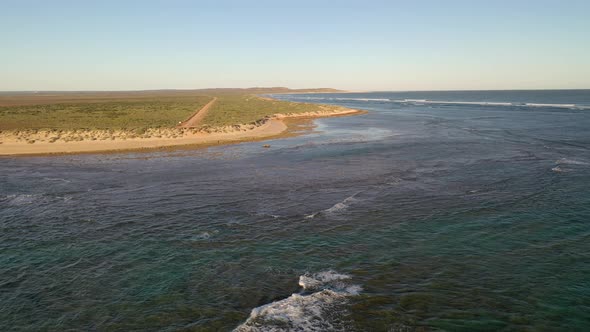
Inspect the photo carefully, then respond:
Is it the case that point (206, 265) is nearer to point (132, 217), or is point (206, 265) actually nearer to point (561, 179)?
point (132, 217)

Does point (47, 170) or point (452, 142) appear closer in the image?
point (47, 170)

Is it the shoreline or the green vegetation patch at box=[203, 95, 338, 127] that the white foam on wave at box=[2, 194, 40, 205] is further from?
the green vegetation patch at box=[203, 95, 338, 127]

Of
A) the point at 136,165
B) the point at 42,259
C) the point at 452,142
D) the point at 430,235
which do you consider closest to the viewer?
the point at 42,259

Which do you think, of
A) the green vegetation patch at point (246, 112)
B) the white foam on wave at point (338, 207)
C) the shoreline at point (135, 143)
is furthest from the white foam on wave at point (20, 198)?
the green vegetation patch at point (246, 112)

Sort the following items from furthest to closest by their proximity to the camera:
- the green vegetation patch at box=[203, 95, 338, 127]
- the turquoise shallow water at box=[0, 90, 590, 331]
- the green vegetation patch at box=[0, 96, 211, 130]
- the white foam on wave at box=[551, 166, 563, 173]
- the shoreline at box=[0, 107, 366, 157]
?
1. the green vegetation patch at box=[203, 95, 338, 127]
2. the green vegetation patch at box=[0, 96, 211, 130]
3. the shoreline at box=[0, 107, 366, 157]
4. the white foam on wave at box=[551, 166, 563, 173]
5. the turquoise shallow water at box=[0, 90, 590, 331]

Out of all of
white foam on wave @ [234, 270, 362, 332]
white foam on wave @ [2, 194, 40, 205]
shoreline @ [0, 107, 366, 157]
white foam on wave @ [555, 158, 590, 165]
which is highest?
shoreline @ [0, 107, 366, 157]

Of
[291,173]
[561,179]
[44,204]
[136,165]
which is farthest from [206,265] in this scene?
[561,179]

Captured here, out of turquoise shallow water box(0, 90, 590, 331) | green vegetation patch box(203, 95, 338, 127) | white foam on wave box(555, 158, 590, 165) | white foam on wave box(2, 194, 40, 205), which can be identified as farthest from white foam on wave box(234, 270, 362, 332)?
green vegetation patch box(203, 95, 338, 127)
